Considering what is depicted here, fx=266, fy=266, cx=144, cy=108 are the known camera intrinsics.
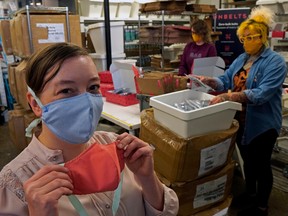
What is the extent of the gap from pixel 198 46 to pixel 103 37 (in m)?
1.30

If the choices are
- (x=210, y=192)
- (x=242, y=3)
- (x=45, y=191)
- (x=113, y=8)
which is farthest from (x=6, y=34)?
(x=242, y=3)

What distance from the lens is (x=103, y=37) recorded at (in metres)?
3.69

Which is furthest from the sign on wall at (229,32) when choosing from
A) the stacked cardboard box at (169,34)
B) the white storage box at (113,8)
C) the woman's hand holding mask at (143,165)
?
the woman's hand holding mask at (143,165)

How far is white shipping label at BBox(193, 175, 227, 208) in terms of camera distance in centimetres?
177

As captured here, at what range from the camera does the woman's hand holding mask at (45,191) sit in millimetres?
645

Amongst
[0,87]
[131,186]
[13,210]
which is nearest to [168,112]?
[131,186]

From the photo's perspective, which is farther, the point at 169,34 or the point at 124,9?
the point at 124,9

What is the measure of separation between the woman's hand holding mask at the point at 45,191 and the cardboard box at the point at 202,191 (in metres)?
1.14

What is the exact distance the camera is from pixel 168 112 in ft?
5.25

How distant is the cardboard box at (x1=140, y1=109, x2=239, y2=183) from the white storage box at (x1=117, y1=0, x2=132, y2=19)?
11.5 ft

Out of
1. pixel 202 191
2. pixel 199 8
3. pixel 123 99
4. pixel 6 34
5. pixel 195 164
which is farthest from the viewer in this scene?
pixel 199 8

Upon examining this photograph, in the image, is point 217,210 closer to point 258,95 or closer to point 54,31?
point 258,95

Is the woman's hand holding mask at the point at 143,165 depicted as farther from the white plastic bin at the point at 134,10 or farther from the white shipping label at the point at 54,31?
the white plastic bin at the point at 134,10

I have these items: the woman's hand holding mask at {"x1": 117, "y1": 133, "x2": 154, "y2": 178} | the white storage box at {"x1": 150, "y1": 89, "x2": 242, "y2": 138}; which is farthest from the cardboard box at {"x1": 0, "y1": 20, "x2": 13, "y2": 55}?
the woman's hand holding mask at {"x1": 117, "y1": 133, "x2": 154, "y2": 178}
